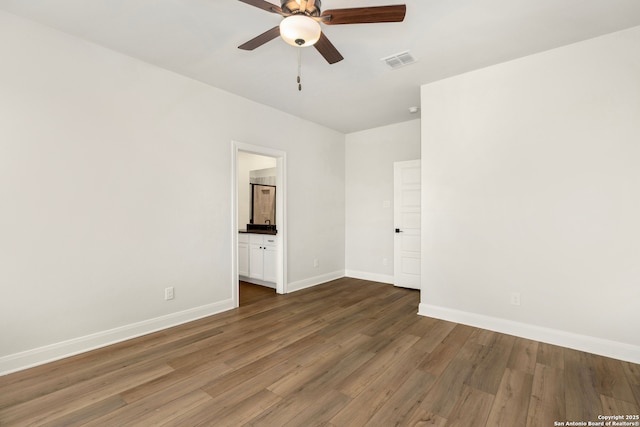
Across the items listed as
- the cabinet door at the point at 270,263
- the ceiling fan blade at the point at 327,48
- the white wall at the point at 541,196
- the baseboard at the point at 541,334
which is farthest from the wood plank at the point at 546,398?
the cabinet door at the point at 270,263

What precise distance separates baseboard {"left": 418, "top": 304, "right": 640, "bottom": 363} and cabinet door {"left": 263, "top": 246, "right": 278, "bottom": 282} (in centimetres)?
228

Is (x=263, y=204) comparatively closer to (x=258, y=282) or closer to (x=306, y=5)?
(x=258, y=282)

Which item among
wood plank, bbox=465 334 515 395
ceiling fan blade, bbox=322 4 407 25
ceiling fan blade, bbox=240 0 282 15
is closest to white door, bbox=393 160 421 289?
wood plank, bbox=465 334 515 395

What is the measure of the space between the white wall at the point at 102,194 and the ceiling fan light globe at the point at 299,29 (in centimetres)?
202

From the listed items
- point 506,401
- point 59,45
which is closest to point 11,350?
point 59,45

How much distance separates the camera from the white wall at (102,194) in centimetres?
235

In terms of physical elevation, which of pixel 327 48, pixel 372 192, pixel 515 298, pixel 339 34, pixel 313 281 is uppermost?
pixel 339 34

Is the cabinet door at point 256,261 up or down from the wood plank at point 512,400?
up

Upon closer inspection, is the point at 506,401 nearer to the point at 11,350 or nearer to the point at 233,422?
the point at 233,422

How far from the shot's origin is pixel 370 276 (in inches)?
214

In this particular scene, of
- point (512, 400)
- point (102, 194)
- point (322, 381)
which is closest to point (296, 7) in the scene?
point (102, 194)

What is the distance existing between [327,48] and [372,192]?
11.4ft

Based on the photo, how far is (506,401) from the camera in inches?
77.6

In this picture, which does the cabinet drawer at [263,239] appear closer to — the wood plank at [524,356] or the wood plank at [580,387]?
the wood plank at [524,356]
